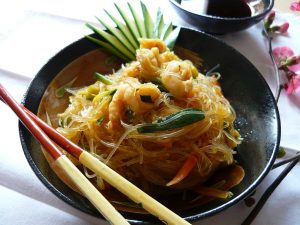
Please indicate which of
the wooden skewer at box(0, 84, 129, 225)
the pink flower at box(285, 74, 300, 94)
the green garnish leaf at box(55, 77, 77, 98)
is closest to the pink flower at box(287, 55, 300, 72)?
the pink flower at box(285, 74, 300, 94)

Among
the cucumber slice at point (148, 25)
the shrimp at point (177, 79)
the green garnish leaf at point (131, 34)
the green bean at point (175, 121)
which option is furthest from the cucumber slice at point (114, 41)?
the green bean at point (175, 121)

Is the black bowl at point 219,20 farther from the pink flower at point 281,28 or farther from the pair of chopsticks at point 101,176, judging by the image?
the pair of chopsticks at point 101,176

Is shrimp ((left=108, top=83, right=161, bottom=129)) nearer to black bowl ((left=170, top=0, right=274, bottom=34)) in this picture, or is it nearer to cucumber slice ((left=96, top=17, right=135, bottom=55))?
cucumber slice ((left=96, top=17, right=135, bottom=55))

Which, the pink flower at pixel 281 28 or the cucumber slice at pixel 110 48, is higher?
the cucumber slice at pixel 110 48

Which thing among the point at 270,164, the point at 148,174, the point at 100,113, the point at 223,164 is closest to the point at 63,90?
the point at 100,113

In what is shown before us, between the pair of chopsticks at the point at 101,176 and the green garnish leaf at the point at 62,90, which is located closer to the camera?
the pair of chopsticks at the point at 101,176
